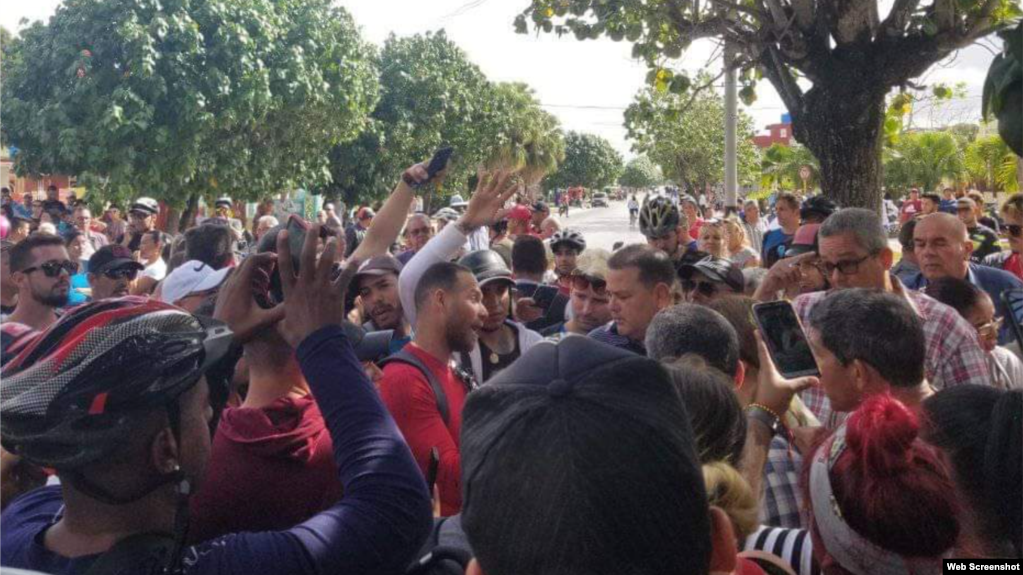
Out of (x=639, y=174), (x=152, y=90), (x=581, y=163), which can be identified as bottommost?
(x=639, y=174)

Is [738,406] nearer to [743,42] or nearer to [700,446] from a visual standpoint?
[700,446]

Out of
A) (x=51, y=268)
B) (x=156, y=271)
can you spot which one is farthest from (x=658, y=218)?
(x=156, y=271)

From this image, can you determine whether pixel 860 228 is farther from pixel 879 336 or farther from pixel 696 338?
pixel 696 338

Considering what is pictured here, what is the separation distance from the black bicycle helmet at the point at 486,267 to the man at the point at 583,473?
3325 millimetres

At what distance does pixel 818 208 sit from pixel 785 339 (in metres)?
3.64

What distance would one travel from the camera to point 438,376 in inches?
135

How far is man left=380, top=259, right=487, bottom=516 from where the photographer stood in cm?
307

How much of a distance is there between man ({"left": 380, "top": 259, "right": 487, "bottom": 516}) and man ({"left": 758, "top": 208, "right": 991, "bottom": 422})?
1.42 metres

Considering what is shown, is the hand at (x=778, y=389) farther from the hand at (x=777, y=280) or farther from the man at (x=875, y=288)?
the hand at (x=777, y=280)

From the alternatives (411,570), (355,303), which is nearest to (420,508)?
(411,570)

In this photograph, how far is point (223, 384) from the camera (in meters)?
2.28

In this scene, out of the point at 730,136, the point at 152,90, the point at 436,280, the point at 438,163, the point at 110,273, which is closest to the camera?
the point at 436,280

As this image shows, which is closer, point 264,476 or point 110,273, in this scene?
point 264,476

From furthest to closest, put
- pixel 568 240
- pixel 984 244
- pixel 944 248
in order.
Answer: pixel 984 244 → pixel 568 240 → pixel 944 248
